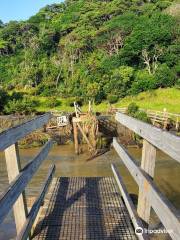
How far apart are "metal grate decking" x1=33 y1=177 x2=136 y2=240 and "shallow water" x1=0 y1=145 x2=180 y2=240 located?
10.2 ft

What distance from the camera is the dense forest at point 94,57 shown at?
3203 centimetres

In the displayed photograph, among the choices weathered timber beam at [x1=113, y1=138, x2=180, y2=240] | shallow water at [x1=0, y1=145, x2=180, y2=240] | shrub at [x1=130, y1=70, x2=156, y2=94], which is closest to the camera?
weathered timber beam at [x1=113, y1=138, x2=180, y2=240]

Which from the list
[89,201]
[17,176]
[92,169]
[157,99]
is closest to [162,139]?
[17,176]

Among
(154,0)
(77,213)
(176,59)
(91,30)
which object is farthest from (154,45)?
(77,213)

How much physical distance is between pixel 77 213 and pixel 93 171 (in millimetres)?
8820

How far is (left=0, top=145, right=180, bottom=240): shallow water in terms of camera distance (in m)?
11.6

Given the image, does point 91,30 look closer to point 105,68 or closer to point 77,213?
point 105,68

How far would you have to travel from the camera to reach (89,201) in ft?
19.8

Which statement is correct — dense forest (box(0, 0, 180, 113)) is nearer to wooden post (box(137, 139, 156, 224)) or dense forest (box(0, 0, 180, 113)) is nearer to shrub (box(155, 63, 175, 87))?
shrub (box(155, 63, 175, 87))

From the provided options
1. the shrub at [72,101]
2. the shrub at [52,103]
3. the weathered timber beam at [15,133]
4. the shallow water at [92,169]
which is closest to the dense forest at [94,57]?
the shrub at [72,101]

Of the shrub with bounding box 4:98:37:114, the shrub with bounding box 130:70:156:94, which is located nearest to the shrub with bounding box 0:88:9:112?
the shrub with bounding box 4:98:37:114

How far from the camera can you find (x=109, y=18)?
5259cm

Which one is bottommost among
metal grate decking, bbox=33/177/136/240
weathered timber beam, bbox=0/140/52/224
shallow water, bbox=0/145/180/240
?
shallow water, bbox=0/145/180/240

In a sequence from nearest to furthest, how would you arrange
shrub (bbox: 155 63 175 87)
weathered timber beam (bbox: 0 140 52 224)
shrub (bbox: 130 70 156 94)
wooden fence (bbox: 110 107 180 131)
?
1. weathered timber beam (bbox: 0 140 52 224)
2. wooden fence (bbox: 110 107 180 131)
3. shrub (bbox: 130 70 156 94)
4. shrub (bbox: 155 63 175 87)
